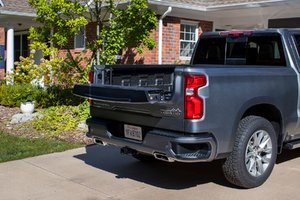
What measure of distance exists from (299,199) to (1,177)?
3823mm

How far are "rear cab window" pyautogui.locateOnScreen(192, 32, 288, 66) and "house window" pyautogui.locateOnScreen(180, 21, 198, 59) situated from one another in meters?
7.00

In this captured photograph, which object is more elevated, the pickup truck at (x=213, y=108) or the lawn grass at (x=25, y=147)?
the pickup truck at (x=213, y=108)

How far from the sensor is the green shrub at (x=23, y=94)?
1261 cm

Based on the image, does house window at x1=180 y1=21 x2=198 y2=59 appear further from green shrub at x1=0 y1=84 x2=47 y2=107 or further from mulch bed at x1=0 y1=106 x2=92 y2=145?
mulch bed at x1=0 y1=106 x2=92 y2=145

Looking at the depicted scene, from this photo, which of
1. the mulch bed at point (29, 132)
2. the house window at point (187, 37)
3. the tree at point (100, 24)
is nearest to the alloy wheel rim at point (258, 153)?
the mulch bed at point (29, 132)

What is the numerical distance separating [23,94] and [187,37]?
5213 millimetres

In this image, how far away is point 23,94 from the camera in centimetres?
1262

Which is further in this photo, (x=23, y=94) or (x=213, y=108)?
(x=23, y=94)

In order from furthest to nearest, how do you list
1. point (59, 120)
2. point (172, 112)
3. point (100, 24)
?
point (100, 24) < point (59, 120) < point (172, 112)

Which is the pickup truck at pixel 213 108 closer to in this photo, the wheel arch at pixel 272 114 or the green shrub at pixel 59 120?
the wheel arch at pixel 272 114

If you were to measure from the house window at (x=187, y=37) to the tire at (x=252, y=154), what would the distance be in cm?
871

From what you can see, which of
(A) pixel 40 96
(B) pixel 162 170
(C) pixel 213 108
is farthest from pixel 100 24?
(C) pixel 213 108

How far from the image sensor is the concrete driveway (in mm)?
5449

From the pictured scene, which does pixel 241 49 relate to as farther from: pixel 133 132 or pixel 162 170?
pixel 133 132
